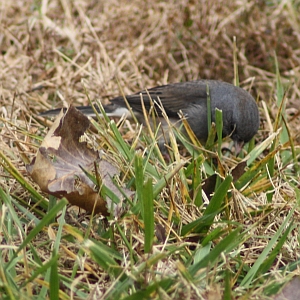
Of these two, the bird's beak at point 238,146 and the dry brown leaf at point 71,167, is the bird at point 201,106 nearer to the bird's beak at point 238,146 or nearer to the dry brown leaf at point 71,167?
the bird's beak at point 238,146

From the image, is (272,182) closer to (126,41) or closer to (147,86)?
(147,86)

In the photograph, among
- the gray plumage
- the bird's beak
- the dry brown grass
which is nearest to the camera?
the bird's beak

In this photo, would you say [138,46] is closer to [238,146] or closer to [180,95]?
[180,95]

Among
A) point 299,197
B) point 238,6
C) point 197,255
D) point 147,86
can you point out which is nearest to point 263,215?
point 299,197

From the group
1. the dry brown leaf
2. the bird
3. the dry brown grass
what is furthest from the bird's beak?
the dry brown leaf

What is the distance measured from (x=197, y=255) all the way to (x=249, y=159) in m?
0.96

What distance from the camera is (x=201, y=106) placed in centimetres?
423

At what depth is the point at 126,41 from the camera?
4953 mm

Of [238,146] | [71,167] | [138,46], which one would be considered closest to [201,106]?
[238,146]

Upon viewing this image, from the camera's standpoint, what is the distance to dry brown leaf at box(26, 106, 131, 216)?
2305 mm

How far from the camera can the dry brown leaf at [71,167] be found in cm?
230

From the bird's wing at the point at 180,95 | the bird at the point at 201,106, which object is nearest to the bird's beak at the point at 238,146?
the bird at the point at 201,106

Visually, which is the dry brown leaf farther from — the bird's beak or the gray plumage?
the bird's beak

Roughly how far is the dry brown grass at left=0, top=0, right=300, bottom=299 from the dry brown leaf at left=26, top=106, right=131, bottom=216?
153 centimetres
